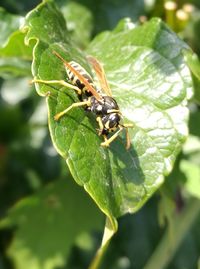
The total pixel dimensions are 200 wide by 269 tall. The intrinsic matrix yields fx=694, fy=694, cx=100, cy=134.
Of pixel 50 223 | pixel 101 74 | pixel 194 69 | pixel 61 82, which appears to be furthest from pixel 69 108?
pixel 50 223

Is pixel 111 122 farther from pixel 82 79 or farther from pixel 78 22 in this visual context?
pixel 78 22

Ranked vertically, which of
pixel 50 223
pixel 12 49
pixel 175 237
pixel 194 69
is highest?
pixel 12 49

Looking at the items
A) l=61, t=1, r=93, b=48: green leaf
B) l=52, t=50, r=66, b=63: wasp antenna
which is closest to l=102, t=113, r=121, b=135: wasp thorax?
l=52, t=50, r=66, b=63: wasp antenna

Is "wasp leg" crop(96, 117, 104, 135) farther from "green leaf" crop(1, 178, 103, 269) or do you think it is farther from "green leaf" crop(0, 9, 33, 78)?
"green leaf" crop(1, 178, 103, 269)

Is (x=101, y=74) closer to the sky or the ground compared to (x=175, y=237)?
closer to the sky

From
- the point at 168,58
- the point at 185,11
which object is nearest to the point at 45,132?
the point at 185,11

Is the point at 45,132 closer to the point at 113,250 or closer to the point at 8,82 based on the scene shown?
the point at 8,82
